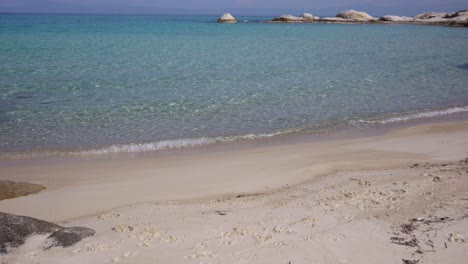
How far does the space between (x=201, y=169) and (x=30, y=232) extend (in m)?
3.54

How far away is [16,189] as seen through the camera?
6422mm

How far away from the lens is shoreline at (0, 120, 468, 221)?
628 cm

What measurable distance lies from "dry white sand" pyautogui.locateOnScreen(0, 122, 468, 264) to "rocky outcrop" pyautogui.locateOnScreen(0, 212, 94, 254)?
116 millimetres

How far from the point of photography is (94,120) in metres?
10.6

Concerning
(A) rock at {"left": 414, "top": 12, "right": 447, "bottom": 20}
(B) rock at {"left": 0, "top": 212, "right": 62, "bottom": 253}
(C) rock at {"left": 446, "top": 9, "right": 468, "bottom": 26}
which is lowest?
(B) rock at {"left": 0, "top": 212, "right": 62, "bottom": 253}

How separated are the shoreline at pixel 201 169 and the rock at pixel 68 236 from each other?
98 cm

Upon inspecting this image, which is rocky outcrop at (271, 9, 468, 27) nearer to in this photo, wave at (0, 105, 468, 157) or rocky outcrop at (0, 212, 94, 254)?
wave at (0, 105, 468, 157)

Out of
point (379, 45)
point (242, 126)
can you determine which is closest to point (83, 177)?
point (242, 126)

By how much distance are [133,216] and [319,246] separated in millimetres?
2506

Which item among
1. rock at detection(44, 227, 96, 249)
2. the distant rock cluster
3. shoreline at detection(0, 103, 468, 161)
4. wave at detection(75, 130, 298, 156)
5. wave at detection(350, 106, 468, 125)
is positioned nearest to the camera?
rock at detection(44, 227, 96, 249)

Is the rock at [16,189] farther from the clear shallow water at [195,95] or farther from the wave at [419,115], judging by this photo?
the wave at [419,115]

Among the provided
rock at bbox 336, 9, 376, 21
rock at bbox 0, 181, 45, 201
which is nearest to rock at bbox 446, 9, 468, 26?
rock at bbox 336, 9, 376, 21

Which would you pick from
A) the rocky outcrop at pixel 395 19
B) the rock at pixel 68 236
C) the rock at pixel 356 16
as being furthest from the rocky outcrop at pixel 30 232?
the rock at pixel 356 16

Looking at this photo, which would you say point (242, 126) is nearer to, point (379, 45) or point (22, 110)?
point (22, 110)
